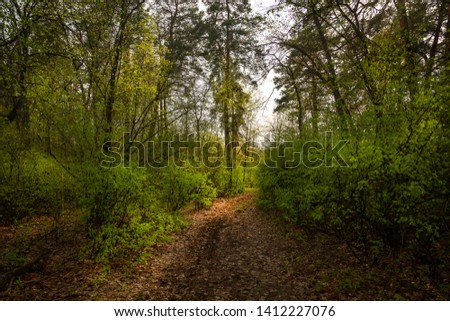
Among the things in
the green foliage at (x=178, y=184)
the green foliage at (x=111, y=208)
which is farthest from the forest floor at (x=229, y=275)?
the green foliage at (x=178, y=184)

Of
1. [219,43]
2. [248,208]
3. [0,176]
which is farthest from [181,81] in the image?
[0,176]

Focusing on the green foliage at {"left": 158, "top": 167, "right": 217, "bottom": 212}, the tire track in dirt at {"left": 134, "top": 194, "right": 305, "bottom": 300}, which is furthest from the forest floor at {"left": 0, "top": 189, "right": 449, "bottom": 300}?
the green foliage at {"left": 158, "top": 167, "right": 217, "bottom": 212}

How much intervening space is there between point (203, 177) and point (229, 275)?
7929 millimetres

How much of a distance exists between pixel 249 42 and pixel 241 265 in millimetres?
15162

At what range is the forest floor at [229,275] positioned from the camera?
5.30 m

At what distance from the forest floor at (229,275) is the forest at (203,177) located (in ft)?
0.14

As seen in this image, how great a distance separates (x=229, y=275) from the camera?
6598 mm

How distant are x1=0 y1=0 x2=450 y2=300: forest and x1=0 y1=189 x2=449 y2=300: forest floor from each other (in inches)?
1.7

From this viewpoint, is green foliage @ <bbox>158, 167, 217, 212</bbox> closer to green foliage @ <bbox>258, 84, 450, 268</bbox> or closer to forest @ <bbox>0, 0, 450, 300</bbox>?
forest @ <bbox>0, 0, 450, 300</bbox>

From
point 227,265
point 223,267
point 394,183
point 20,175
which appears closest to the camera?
point 394,183

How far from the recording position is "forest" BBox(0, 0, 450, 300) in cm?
532

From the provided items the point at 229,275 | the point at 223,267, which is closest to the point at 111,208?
the point at 223,267

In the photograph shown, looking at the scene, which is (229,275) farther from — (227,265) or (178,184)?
(178,184)

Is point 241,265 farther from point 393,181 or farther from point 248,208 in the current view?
point 248,208
